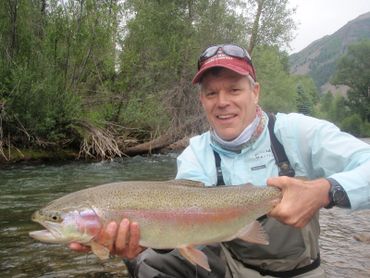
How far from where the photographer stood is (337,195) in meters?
2.46

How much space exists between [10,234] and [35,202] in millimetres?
2011

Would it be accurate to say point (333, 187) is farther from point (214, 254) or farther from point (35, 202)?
point (35, 202)

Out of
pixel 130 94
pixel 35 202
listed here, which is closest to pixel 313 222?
pixel 35 202

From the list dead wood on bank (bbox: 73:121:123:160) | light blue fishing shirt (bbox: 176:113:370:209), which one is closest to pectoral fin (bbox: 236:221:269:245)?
light blue fishing shirt (bbox: 176:113:370:209)

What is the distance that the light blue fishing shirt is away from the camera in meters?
2.52

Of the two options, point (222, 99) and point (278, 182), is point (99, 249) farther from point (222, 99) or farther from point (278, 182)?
point (222, 99)

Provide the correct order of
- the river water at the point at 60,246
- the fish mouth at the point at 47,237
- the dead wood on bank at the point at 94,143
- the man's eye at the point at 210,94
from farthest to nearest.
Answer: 1. the dead wood on bank at the point at 94,143
2. the river water at the point at 60,246
3. the man's eye at the point at 210,94
4. the fish mouth at the point at 47,237

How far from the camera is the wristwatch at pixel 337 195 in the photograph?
2.46m

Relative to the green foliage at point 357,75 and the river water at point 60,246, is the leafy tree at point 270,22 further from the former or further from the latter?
the green foliage at point 357,75

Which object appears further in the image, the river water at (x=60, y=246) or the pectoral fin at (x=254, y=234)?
the river water at (x=60, y=246)

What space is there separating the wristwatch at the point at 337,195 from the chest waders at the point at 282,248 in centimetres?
35

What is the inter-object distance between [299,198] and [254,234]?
0.39m

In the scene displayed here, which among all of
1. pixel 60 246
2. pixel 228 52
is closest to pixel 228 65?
pixel 228 52

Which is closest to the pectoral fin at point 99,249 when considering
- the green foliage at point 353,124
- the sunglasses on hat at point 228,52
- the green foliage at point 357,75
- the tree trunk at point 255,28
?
the sunglasses on hat at point 228,52
